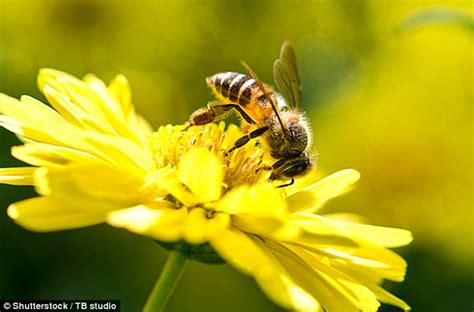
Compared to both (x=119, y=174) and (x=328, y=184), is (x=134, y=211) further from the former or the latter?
(x=328, y=184)

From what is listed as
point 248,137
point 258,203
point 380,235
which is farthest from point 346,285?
point 248,137

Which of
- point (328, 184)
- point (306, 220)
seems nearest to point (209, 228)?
point (306, 220)

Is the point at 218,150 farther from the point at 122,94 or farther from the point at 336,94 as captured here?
the point at 336,94

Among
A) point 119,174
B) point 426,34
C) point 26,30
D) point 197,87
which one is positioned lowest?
point 119,174

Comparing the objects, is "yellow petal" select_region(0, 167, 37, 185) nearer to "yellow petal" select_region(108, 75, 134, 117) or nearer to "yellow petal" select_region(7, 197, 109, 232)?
"yellow petal" select_region(7, 197, 109, 232)

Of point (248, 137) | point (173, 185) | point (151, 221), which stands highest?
point (248, 137)

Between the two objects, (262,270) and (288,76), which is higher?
(288,76)
